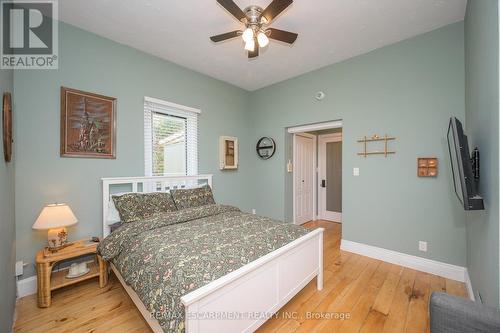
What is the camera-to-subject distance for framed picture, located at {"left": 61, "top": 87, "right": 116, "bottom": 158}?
7.77 ft

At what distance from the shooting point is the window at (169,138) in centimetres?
308

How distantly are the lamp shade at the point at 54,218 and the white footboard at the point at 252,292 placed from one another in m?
1.77

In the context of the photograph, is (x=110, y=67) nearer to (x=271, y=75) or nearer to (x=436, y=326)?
(x=271, y=75)

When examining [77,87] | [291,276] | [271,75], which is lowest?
[291,276]

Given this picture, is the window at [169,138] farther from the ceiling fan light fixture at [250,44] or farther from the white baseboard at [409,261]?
the white baseboard at [409,261]

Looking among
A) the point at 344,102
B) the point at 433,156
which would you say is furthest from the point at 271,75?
the point at 433,156

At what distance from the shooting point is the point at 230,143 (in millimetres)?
4129

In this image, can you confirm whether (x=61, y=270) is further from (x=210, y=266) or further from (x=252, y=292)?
(x=252, y=292)

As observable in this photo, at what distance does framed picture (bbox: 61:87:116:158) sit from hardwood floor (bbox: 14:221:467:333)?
154 cm

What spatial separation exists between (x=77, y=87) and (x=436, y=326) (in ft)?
12.1

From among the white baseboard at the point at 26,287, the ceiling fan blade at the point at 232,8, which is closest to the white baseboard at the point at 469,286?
the ceiling fan blade at the point at 232,8

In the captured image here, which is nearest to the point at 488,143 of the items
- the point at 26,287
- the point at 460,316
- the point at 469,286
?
the point at 460,316

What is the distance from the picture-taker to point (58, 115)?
2324 millimetres

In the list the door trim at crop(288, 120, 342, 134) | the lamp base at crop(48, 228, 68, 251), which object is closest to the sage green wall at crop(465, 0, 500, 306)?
the door trim at crop(288, 120, 342, 134)
